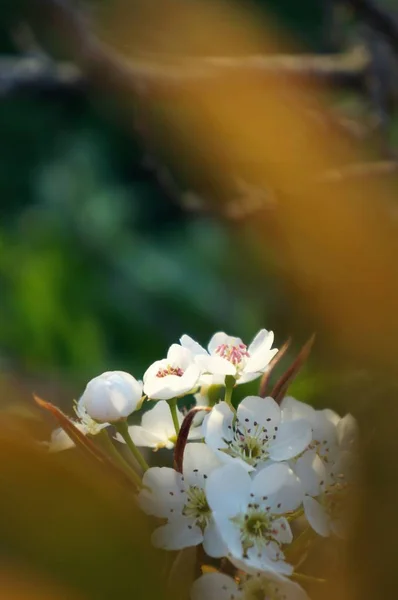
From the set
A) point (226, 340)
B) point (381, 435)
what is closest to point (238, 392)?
point (226, 340)

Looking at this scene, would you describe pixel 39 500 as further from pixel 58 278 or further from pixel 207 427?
pixel 58 278

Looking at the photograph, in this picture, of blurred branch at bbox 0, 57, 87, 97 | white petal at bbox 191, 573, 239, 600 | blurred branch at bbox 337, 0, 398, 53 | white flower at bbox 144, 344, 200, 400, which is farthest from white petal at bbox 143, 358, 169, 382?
blurred branch at bbox 0, 57, 87, 97

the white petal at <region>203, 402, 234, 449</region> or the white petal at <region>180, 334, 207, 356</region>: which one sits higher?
the white petal at <region>203, 402, 234, 449</region>

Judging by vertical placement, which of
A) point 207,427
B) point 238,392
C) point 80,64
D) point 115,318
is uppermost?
point 207,427

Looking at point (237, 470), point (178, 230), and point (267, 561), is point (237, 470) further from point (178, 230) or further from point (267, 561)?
point (178, 230)

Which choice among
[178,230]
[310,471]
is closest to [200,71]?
[178,230]

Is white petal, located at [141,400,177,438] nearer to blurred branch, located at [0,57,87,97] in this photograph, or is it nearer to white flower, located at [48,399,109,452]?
white flower, located at [48,399,109,452]
